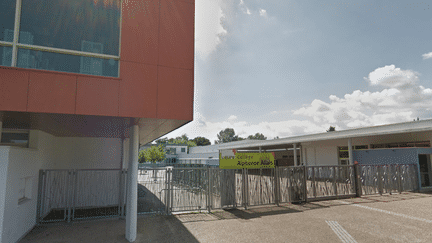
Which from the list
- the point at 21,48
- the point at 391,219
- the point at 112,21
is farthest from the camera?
the point at 391,219

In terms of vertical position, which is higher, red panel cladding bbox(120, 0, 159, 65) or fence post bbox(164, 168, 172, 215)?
red panel cladding bbox(120, 0, 159, 65)

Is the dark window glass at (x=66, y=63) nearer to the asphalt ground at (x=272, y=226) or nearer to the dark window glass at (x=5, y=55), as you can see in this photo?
the dark window glass at (x=5, y=55)

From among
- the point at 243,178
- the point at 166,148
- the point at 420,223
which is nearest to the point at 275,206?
the point at 243,178

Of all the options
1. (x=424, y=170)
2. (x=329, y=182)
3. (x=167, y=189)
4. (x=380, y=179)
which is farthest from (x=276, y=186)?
(x=424, y=170)

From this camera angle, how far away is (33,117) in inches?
255

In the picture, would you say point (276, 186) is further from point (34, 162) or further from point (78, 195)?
point (34, 162)

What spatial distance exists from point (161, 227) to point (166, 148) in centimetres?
6278

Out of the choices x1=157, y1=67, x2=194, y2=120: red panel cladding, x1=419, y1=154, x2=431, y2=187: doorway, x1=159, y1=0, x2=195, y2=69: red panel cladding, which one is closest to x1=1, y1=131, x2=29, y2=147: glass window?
x1=157, y1=67, x2=194, y2=120: red panel cladding

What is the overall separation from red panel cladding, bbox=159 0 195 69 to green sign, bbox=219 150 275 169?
16.6 feet

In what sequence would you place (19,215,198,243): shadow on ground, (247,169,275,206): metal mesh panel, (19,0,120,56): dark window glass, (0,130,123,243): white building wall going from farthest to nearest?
(247,169,275,206): metal mesh panel
(19,215,198,243): shadow on ground
(0,130,123,243): white building wall
(19,0,120,56): dark window glass

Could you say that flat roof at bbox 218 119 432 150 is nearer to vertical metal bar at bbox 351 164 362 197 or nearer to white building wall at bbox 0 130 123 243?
vertical metal bar at bbox 351 164 362 197

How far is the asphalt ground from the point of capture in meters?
7.34

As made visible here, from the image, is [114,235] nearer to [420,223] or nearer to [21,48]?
[21,48]

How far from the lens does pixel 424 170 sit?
55.2 feet
